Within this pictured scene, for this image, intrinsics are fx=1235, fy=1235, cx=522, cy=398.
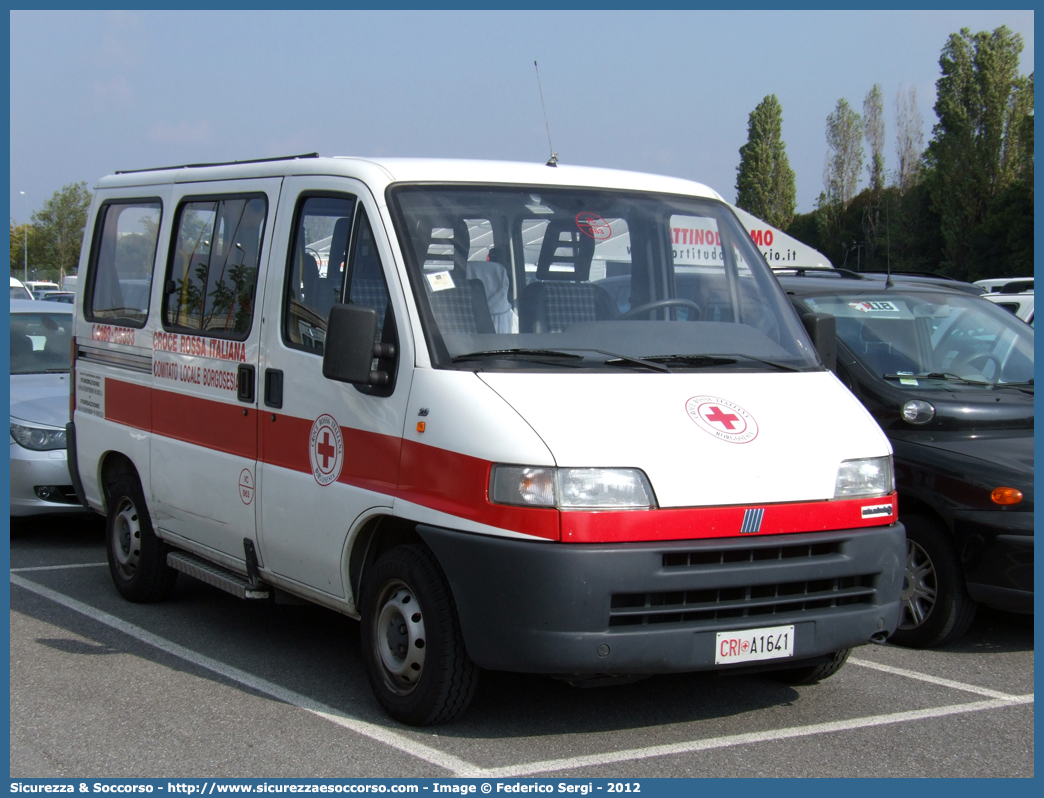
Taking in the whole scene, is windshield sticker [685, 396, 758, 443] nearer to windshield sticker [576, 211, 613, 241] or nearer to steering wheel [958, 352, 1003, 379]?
windshield sticker [576, 211, 613, 241]

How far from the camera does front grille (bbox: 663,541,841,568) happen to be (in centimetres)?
453

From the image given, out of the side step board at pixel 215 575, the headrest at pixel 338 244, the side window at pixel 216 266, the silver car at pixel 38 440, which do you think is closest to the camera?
the headrest at pixel 338 244

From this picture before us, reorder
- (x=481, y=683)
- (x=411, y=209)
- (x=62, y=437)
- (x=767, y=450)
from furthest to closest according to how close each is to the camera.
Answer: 1. (x=62, y=437)
2. (x=481, y=683)
3. (x=411, y=209)
4. (x=767, y=450)

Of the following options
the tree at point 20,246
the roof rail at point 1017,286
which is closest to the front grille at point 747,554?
the roof rail at point 1017,286

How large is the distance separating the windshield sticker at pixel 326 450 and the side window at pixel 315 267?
336 millimetres

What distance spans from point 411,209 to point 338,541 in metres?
1.44

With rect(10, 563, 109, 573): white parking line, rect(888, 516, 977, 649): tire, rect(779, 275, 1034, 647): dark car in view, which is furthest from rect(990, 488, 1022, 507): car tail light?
rect(10, 563, 109, 573): white parking line

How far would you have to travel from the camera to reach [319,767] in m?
4.52

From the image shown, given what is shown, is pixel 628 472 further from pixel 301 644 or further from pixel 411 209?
pixel 301 644

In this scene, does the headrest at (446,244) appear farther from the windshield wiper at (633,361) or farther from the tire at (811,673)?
the tire at (811,673)

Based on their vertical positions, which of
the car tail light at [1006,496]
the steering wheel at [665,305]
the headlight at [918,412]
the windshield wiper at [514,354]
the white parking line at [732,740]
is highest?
the steering wheel at [665,305]

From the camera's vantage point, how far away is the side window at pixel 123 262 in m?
7.18

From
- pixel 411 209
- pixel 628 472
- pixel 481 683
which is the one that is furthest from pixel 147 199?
pixel 628 472
